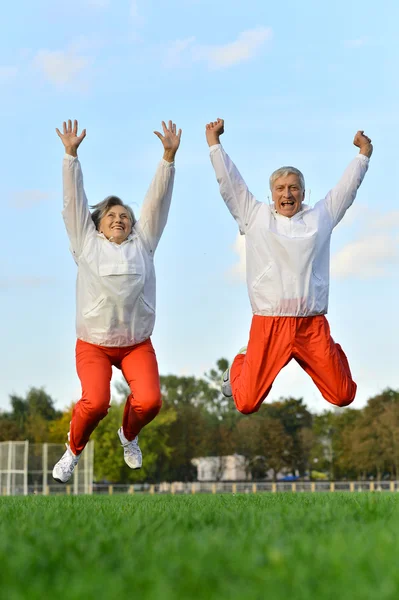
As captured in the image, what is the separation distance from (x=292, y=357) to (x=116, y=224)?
2.10 metres

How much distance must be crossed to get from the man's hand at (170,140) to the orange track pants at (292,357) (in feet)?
5.96

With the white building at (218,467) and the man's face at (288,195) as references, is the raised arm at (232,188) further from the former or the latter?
the white building at (218,467)

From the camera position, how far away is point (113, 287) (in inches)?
301

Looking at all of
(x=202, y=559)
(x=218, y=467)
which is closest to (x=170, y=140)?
(x=202, y=559)

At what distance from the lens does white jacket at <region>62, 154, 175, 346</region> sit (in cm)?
765

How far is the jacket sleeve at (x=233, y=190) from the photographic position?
25.8 ft

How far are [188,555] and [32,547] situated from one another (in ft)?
2.30

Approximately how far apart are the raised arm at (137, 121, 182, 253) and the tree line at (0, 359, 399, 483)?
49.9 m

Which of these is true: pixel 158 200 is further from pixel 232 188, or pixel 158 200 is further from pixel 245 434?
pixel 245 434

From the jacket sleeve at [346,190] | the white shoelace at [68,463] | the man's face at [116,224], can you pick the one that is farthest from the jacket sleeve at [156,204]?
the white shoelace at [68,463]

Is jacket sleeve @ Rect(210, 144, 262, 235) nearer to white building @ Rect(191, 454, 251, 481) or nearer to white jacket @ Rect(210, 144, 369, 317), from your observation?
white jacket @ Rect(210, 144, 369, 317)

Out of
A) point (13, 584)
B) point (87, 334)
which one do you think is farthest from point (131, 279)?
point (13, 584)

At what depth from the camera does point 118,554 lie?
3205mm

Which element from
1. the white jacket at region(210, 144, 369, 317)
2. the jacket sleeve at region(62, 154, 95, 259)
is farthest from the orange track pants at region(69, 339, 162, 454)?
the white jacket at region(210, 144, 369, 317)
